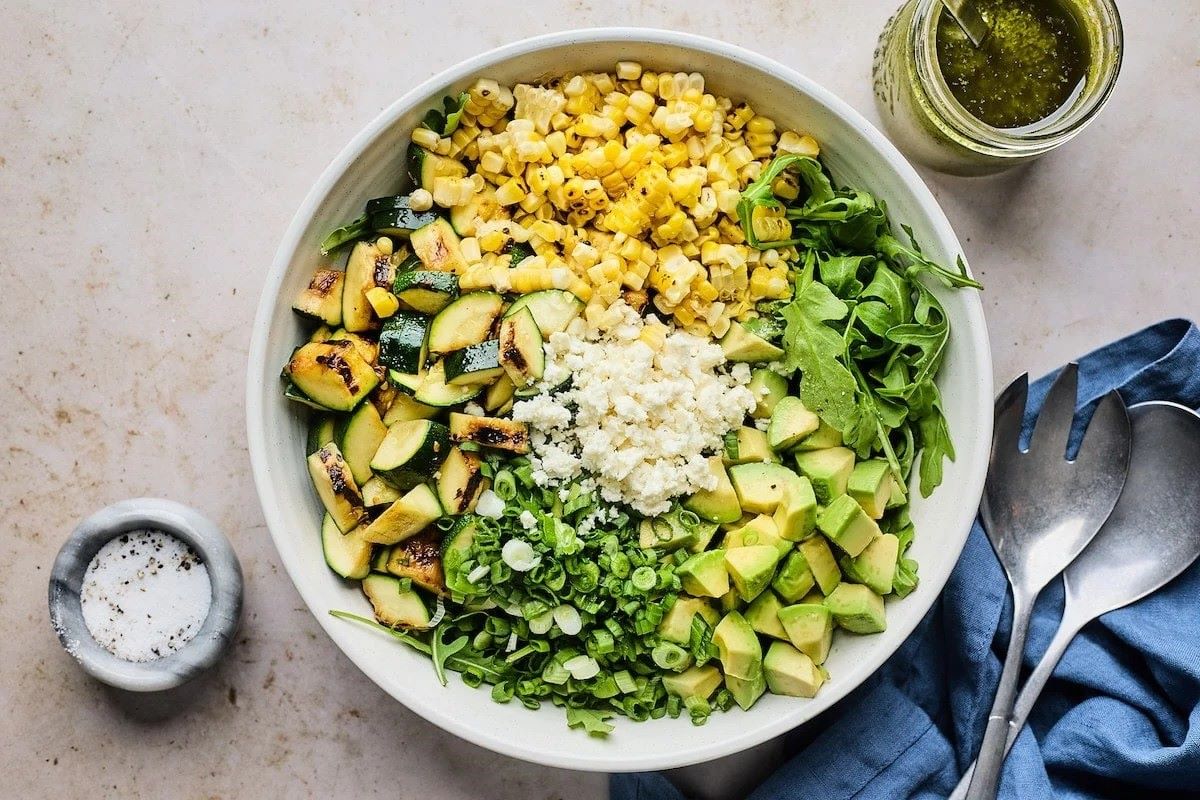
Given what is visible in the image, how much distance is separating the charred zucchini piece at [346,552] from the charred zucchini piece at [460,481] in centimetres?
21

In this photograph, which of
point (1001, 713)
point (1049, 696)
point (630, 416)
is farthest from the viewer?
point (1049, 696)

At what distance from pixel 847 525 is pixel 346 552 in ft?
3.45

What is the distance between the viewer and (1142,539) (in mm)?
2275

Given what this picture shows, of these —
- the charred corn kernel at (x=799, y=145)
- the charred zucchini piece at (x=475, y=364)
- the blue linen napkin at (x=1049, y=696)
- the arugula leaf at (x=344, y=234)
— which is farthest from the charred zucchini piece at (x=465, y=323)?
the blue linen napkin at (x=1049, y=696)

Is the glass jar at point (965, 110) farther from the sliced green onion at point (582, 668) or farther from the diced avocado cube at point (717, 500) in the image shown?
the sliced green onion at point (582, 668)

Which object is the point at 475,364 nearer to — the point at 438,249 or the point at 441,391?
the point at 441,391

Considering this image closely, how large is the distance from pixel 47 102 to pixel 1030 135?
2320mm

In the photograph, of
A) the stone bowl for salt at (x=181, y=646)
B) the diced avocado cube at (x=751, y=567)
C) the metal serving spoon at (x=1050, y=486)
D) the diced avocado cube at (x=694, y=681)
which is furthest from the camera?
the metal serving spoon at (x=1050, y=486)

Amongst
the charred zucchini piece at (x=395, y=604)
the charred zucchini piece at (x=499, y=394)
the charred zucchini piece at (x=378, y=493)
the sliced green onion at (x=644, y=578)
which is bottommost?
the charred zucchini piece at (x=395, y=604)

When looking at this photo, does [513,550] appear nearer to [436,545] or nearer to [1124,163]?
[436,545]

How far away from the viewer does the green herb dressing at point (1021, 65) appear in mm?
2100

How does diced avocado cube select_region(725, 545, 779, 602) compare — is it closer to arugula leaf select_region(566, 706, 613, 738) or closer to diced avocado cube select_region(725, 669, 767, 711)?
diced avocado cube select_region(725, 669, 767, 711)

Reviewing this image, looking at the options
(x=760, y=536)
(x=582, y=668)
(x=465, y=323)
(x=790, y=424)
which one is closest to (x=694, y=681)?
(x=582, y=668)

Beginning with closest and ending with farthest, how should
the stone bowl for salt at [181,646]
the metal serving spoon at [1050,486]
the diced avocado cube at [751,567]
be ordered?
the diced avocado cube at [751,567] < the stone bowl for salt at [181,646] < the metal serving spoon at [1050,486]
